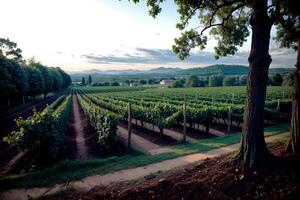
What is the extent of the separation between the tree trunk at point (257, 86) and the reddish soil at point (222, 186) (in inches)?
16.8

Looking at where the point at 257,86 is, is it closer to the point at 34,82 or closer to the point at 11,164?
the point at 11,164

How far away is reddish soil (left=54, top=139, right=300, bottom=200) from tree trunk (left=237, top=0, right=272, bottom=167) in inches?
16.8

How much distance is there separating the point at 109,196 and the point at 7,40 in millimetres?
68382

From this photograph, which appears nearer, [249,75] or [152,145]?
[249,75]

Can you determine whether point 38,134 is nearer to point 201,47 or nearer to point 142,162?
point 142,162

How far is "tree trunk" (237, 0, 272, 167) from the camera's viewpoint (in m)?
5.66

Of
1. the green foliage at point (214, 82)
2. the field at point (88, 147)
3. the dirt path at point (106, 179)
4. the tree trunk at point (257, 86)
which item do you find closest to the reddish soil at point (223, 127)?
the field at point (88, 147)

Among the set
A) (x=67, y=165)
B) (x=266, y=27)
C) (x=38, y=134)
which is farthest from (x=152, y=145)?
(x=266, y=27)

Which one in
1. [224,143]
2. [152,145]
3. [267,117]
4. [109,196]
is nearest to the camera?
[109,196]

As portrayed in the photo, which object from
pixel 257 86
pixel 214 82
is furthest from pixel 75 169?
pixel 214 82

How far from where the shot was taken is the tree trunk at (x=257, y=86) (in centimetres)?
566

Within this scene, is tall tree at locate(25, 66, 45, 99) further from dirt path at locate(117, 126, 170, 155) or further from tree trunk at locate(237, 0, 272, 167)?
tree trunk at locate(237, 0, 272, 167)

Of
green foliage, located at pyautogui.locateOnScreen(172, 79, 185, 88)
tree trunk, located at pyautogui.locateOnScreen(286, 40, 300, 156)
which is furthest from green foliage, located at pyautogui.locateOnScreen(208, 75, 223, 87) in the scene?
tree trunk, located at pyautogui.locateOnScreen(286, 40, 300, 156)

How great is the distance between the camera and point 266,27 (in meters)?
5.73
